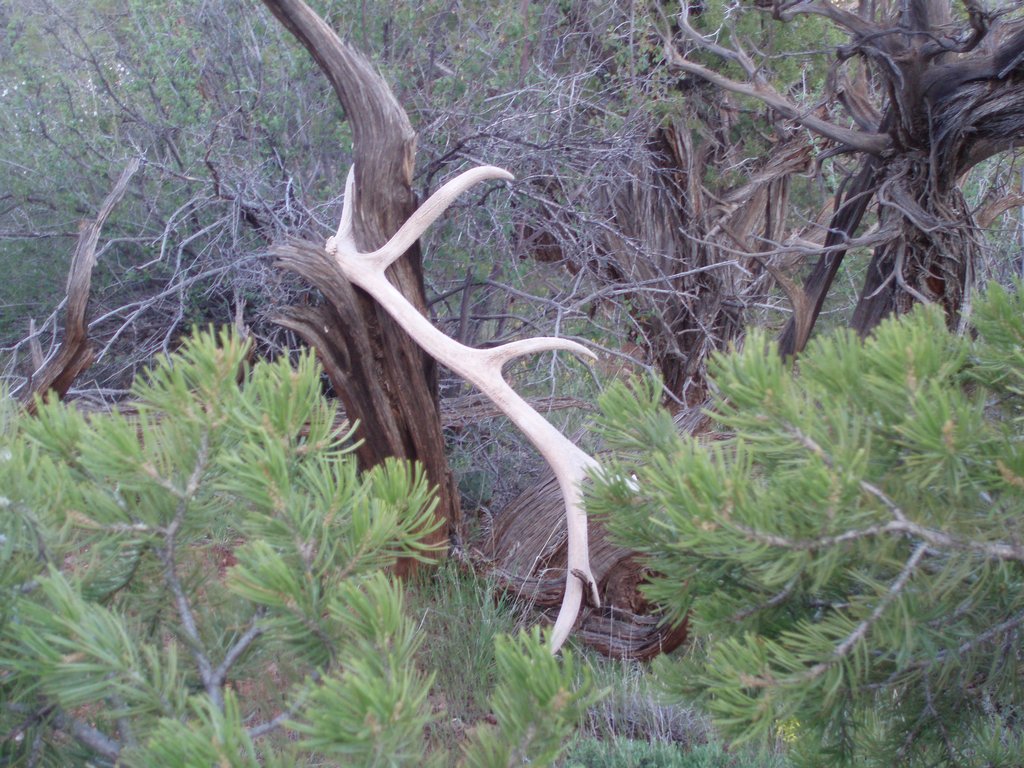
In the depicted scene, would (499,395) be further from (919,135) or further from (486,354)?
(919,135)

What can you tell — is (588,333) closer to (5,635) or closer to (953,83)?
(953,83)

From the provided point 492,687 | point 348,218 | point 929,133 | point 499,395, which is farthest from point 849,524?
point 929,133

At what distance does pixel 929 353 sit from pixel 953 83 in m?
3.20

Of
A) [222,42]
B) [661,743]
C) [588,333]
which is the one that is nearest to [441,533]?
[661,743]

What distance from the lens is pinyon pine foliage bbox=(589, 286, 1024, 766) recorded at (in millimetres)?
1256

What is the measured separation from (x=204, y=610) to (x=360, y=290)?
7.24 ft

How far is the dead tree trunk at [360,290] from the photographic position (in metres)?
3.49

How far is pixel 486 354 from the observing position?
3303 mm

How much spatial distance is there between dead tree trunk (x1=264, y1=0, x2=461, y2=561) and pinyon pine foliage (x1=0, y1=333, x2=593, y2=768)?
2.14 m

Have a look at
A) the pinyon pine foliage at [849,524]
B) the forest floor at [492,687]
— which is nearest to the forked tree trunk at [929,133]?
the forest floor at [492,687]

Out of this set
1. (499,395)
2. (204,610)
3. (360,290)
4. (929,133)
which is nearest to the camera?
(204,610)

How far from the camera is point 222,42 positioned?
18.0ft

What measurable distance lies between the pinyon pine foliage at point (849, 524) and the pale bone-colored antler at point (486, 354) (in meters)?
1.40

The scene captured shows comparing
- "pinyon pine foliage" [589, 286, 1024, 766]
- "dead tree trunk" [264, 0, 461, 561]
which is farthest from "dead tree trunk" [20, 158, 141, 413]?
"pinyon pine foliage" [589, 286, 1024, 766]
